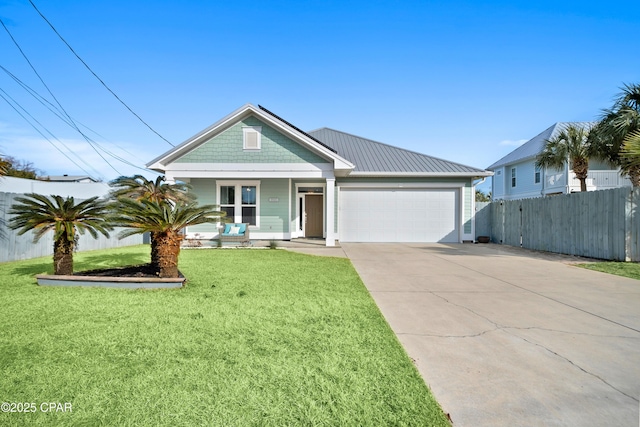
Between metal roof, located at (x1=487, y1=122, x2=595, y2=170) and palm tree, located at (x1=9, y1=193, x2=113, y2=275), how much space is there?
84.9 feet

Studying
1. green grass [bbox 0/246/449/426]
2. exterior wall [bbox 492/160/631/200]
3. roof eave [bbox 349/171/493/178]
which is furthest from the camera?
exterior wall [bbox 492/160/631/200]

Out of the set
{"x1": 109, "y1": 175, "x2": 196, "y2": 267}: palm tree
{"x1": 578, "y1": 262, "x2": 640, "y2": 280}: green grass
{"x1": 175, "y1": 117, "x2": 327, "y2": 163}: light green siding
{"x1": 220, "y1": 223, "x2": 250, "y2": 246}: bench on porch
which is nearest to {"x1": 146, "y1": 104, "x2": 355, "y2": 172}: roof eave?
{"x1": 175, "y1": 117, "x2": 327, "y2": 163}: light green siding

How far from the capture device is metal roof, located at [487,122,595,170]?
22547mm

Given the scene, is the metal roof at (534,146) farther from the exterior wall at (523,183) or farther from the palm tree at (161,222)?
the palm tree at (161,222)

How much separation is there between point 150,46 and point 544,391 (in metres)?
17.0

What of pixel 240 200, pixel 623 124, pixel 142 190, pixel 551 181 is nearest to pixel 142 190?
pixel 142 190

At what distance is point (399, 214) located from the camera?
48.8 feet

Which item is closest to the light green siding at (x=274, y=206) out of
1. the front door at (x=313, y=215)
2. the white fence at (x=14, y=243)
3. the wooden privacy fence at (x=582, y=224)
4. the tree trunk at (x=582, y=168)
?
the front door at (x=313, y=215)

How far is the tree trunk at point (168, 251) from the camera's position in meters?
5.93

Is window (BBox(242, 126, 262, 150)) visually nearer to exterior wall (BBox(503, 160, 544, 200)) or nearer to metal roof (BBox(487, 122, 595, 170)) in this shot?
metal roof (BBox(487, 122, 595, 170))

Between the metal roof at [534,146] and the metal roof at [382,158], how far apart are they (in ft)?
38.1

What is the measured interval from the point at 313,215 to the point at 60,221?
1124 centimetres

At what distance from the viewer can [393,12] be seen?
11.4 m

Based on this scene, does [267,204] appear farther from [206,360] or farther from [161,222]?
[206,360]
